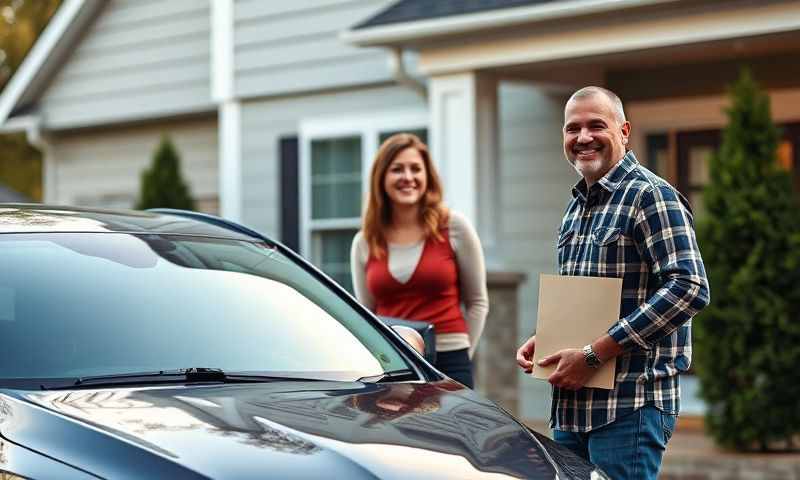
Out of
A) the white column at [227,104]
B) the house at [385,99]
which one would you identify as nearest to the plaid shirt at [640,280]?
the house at [385,99]

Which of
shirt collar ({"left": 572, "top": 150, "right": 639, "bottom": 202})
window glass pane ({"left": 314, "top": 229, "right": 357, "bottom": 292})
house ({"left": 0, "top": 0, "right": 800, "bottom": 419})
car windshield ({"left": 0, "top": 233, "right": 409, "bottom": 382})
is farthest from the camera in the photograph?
window glass pane ({"left": 314, "top": 229, "right": 357, "bottom": 292})

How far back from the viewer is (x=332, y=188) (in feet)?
42.5

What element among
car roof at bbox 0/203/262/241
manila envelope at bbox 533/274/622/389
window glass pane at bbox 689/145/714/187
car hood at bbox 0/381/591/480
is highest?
window glass pane at bbox 689/145/714/187

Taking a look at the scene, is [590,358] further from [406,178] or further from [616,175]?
[406,178]

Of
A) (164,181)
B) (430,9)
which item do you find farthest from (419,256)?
(164,181)

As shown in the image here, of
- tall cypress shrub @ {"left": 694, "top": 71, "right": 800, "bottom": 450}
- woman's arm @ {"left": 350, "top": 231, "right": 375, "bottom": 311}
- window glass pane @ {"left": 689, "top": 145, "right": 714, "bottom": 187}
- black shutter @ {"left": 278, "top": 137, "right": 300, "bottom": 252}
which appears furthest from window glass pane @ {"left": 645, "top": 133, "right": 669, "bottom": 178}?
woman's arm @ {"left": 350, "top": 231, "right": 375, "bottom": 311}

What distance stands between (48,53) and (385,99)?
15.1 ft

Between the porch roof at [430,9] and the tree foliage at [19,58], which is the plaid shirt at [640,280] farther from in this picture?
the tree foliage at [19,58]

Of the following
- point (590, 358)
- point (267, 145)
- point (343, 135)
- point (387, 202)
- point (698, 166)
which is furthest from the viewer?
point (267, 145)

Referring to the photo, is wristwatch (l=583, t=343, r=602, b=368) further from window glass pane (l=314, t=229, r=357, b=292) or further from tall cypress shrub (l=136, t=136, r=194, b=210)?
tall cypress shrub (l=136, t=136, r=194, b=210)

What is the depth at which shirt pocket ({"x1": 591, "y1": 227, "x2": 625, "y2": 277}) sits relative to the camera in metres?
4.21

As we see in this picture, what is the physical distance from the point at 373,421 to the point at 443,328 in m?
2.51

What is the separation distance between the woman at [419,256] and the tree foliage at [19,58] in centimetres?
2211

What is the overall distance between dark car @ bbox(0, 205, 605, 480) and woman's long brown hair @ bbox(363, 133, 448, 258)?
1317 millimetres
